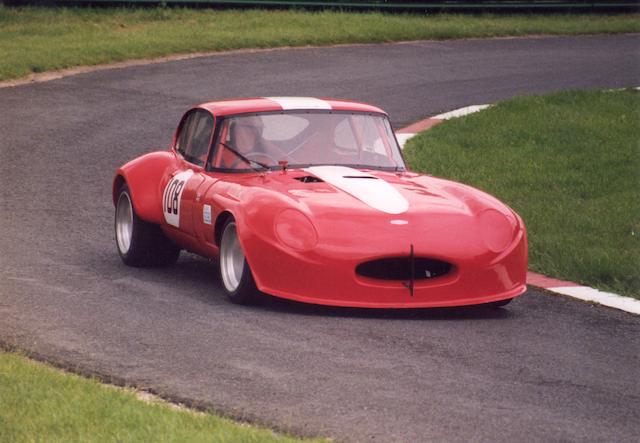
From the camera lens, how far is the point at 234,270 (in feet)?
27.8

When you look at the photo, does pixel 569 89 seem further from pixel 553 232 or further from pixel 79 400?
pixel 79 400

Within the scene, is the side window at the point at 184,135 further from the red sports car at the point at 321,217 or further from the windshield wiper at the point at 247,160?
the windshield wiper at the point at 247,160

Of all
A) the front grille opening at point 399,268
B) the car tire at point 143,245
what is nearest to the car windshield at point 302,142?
the car tire at point 143,245

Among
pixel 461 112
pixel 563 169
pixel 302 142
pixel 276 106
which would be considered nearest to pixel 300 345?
pixel 302 142

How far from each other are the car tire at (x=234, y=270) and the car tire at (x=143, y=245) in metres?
1.27

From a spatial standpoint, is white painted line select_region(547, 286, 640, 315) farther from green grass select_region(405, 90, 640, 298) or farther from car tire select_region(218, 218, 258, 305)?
car tire select_region(218, 218, 258, 305)

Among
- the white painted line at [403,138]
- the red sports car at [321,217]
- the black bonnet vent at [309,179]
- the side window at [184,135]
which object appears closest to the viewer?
the red sports car at [321,217]

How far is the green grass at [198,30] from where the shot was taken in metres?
21.2

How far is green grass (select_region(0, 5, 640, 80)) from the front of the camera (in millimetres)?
21203

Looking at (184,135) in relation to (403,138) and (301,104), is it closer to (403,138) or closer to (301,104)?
(301,104)

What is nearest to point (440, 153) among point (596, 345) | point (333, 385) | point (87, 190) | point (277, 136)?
point (87, 190)

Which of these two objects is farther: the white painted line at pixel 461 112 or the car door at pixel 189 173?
the white painted line at pixel 461 112

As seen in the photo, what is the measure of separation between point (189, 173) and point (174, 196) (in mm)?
189

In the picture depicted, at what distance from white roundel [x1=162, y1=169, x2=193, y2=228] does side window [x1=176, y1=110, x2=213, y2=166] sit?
0.18m
